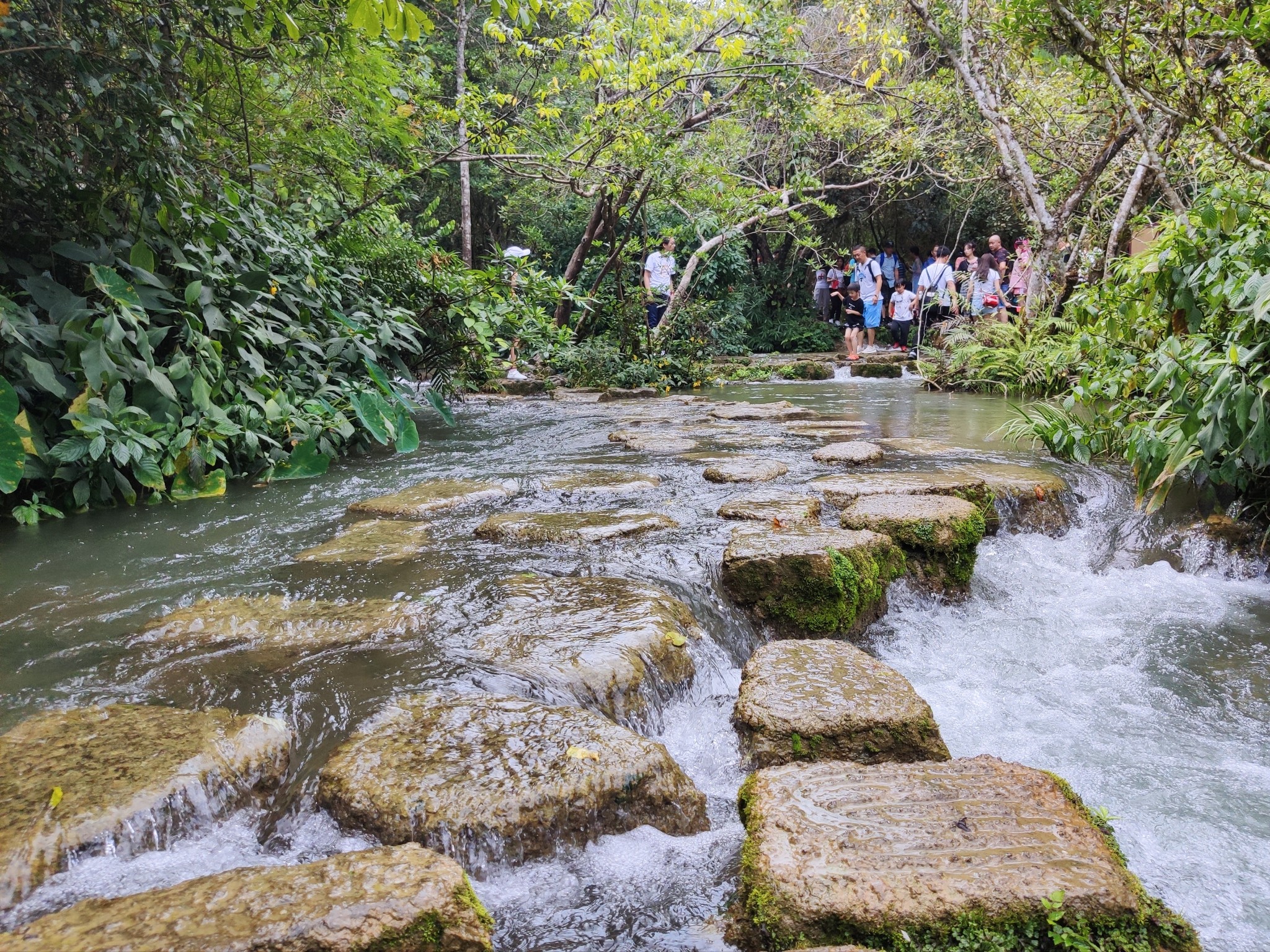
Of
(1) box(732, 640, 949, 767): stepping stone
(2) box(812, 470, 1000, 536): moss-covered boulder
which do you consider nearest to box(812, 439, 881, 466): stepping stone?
(2) box(812, 470, 1000, 536): moss-covered boulder

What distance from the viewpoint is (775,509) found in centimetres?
407

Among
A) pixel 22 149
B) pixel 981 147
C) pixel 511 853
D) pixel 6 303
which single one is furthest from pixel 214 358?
pixel 981 147

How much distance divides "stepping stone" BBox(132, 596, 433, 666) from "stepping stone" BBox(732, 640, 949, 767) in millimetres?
1233

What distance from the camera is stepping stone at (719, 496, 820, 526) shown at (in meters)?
Answer: 3.94

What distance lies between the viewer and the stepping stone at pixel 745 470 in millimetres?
4945

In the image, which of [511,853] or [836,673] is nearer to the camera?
[511,853]

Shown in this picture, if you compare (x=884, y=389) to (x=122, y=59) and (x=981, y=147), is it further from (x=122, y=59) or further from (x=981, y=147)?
(x=122, y=59)

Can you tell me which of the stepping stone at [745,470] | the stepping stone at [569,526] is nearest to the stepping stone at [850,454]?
the stepping stone at [745,470]

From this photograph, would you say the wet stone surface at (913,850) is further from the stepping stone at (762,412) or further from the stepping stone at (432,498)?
the stepping stone at (762,412)

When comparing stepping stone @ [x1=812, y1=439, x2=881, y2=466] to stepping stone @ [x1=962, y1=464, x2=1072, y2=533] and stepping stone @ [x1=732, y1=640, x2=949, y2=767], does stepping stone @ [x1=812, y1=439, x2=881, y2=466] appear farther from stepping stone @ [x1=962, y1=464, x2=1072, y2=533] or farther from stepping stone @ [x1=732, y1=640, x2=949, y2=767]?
stepping stone @ [x1=732, y1=640, x2=949, y2=767]

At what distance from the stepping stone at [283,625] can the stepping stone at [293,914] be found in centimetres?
116

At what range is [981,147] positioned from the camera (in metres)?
13.5

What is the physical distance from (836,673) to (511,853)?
1108mm

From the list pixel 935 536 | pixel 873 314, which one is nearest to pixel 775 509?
pixel 935 536
